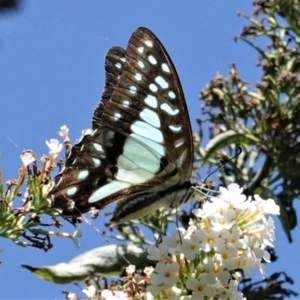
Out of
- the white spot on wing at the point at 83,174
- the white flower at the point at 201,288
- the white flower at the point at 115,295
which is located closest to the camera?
the white flower at the point at 201,288

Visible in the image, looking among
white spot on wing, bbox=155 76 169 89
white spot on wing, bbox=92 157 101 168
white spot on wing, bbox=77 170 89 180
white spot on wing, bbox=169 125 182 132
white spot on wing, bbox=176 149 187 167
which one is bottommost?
white spot on wing, bbox=77 170 89 180

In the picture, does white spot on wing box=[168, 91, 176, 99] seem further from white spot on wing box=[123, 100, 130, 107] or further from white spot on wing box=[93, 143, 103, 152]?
white spot on wing box=[93, 143, 103, 152]

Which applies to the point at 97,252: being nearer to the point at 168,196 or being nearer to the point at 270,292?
the point at 270,292

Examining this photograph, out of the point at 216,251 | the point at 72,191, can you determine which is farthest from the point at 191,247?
the point at 72,191

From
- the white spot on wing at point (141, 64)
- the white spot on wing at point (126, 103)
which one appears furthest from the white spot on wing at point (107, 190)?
the white spot on wing at point (141, 64)

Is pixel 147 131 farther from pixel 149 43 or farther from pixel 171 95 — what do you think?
pixel 149 43

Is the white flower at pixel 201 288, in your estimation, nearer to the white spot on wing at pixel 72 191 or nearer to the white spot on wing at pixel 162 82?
the white spot on wing at pixel 72 191

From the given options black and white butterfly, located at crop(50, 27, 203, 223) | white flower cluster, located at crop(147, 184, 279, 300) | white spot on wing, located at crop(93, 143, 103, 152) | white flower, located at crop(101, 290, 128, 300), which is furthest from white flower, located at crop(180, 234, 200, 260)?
white spot on wing, located at crop(93, 143, 103, 152)
